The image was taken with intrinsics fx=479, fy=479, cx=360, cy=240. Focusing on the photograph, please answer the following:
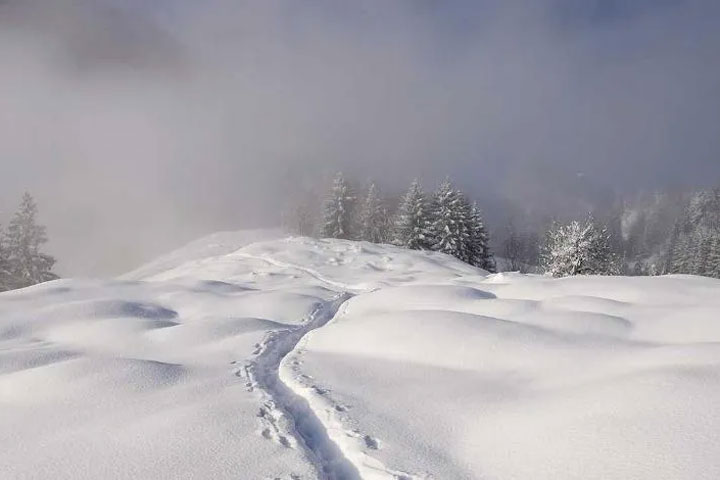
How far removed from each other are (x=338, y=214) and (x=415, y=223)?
48.1 ft

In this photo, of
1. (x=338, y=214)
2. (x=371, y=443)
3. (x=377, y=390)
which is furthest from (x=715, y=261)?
(x=371, y=443)

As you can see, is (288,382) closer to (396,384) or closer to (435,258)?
(396,384)

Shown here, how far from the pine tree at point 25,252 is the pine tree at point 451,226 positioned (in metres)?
36.2

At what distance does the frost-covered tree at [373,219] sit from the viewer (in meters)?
64.9

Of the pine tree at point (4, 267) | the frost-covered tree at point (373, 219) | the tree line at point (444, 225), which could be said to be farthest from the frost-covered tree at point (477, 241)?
the pine tree at point (4, 267)

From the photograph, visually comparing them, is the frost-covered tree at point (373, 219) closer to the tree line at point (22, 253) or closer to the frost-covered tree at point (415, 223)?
the frost-covered tree at point (415, 223)

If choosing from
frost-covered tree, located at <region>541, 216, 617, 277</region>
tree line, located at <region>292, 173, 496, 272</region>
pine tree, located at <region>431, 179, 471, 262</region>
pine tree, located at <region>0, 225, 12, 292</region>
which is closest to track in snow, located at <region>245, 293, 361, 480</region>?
frost-covered tree, located at <region>541, 216, 617, 277</region>

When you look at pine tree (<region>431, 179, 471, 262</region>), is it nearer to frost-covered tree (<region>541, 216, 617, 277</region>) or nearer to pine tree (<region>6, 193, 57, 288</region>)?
frost-covered tree (<region>541, 216, 617, 277</region>)

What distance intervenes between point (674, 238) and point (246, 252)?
189 meters

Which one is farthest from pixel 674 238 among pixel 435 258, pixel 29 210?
pixel 29 210

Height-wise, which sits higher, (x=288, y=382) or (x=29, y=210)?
(x=29, y=210)

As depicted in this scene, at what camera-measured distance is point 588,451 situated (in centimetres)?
516

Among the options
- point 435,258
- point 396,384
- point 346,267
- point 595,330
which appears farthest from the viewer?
point 435,258

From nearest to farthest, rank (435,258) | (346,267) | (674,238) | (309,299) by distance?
(309,299), (346,267), (435,258), (674,238)
